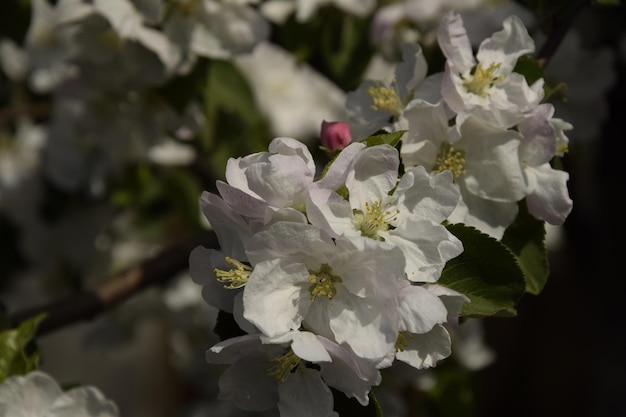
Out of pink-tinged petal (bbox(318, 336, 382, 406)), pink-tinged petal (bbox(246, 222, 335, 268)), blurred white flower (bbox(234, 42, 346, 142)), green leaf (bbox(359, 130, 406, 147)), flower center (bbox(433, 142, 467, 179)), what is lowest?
blurred white flower (bbox(234, 42, 346, 142))

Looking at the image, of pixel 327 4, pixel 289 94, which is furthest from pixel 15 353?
pixel 289 94

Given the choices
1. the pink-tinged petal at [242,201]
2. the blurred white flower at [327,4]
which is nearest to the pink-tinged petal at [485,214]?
the pink-tinged petal at [242,201]

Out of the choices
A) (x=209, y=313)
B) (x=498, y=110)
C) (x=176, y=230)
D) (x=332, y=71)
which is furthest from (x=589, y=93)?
(x=176, y=230)

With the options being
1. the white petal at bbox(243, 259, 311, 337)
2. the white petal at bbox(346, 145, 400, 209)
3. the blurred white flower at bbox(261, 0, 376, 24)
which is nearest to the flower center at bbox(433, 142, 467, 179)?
the white petal at bbox(346, 145, 400, 209)

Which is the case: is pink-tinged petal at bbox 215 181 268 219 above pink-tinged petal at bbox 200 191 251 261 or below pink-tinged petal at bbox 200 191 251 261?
above

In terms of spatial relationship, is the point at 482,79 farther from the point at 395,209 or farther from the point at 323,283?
the point at 323,283

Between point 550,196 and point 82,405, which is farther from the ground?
point 550,196

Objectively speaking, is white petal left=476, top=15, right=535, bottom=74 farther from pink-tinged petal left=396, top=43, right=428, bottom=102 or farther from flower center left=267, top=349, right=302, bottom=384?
flower center left=267, top=349, right=302, bottom=384
